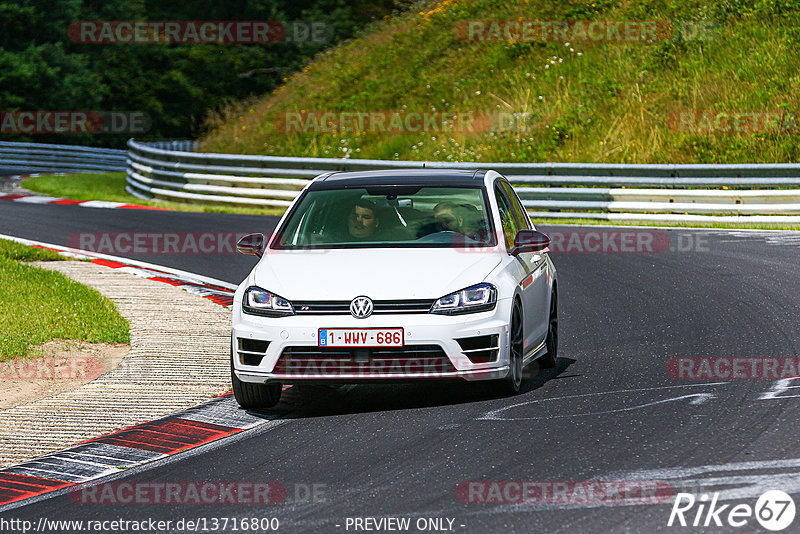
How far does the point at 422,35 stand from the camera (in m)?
37.6

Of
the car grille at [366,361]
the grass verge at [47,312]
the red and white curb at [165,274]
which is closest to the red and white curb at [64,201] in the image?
the red and white curb at [165,274]

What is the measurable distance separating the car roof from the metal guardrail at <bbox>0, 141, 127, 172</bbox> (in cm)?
3102

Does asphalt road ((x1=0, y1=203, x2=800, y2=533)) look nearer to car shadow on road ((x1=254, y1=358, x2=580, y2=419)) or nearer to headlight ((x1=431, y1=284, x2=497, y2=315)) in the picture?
car shadow on road ((x1=254, y1=358, x2=580, y2=419))

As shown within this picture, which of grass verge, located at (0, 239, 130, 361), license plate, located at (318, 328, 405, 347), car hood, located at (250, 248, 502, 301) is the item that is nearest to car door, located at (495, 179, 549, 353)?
car hood, located at (250, 248, 502, 301)

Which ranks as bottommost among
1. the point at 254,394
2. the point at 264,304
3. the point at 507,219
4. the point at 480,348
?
the point at 254,394

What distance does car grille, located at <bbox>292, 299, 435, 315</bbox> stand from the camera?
25.7 feet

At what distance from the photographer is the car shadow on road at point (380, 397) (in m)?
8.29

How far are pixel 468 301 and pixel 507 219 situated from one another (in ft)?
5.34

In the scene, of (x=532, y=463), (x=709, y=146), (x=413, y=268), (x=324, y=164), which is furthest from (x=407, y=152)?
(x=532, y=463)

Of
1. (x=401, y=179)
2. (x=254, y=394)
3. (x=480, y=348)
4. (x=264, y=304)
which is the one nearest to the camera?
(x=480, y=348)

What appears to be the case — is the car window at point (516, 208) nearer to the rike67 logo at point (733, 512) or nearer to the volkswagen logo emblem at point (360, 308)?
the volkswagen logo emblem at point (360, 308)

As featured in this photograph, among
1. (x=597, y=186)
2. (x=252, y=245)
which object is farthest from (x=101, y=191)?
(x=252, y=245)

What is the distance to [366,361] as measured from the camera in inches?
308

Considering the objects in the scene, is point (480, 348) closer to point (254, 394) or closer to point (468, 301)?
point (468, 301)
